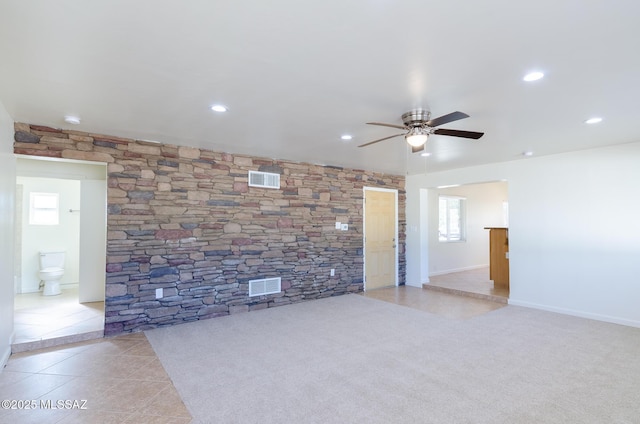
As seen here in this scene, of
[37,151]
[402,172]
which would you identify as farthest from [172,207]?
[402,172]

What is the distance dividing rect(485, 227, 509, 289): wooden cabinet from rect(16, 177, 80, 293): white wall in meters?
7.87

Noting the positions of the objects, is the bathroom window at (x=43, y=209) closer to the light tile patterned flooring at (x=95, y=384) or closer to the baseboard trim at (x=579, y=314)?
the light tile patterned flooring at (x=95, y=384)

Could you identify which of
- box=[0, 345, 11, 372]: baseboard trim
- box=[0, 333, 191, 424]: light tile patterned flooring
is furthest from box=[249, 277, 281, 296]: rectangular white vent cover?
box=[0, 345, 11, 372]: baseboard trim

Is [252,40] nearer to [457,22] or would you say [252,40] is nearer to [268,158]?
[457,22]

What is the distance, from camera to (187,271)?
14.8 feet

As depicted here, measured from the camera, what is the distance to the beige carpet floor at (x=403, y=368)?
2.36 meters

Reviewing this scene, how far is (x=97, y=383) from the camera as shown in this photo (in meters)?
2.77

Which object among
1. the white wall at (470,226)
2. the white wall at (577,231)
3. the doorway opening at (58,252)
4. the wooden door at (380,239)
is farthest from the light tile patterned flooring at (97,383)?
the white wall at (470,226)

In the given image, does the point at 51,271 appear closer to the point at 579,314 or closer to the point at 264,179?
the point at 264,179

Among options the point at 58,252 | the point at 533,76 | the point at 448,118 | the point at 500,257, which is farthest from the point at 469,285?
the point at 58,252

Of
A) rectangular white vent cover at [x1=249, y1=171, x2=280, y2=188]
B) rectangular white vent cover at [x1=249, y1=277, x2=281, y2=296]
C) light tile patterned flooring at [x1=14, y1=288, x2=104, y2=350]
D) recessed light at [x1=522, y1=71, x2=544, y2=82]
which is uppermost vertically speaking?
recessed light at [x1=522, y1=71, x2=544, y2=82]

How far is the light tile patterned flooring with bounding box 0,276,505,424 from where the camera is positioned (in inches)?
91.0

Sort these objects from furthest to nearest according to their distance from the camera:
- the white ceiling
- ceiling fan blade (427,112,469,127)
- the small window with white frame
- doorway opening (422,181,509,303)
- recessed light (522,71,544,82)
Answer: the small window with white frame → doorway opening (422,181,509,303) → ceiling fan blade (427,112,469,127) → recessed light (522,71,544,82) → the white ceiling

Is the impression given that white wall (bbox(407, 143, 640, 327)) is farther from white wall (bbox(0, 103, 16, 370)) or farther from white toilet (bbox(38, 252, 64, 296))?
white toilet (bbox(38, 252, 64, 296))
